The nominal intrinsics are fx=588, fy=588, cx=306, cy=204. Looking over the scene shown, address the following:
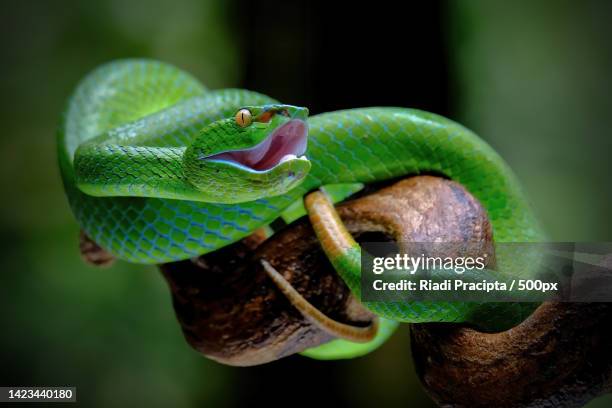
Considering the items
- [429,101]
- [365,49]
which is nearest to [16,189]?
[365,49]

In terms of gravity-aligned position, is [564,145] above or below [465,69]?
below

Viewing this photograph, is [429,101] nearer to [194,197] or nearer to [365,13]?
[365,13]

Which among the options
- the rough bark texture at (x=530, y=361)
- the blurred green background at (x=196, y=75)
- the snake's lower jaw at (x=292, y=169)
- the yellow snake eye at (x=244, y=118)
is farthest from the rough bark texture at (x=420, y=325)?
the blurred green background at (x=196, y=75)

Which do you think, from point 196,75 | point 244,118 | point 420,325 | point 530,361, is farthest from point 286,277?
point 196,75

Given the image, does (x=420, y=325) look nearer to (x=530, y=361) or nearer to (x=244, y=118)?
(x=530, y=361)

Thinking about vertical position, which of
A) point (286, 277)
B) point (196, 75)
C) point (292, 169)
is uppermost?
point (292, 169)

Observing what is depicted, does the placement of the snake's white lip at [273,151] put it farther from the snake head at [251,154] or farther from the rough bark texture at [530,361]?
the rough bark texture at [530,361]

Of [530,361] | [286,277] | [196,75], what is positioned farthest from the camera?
[196,75]
